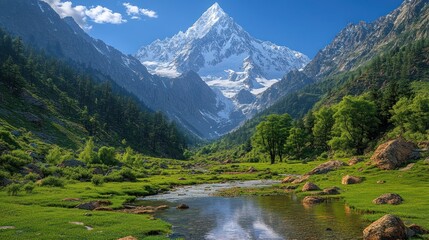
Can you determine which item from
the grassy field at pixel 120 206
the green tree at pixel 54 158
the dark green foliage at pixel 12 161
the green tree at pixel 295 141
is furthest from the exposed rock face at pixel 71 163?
the green tree at pixel 295 141

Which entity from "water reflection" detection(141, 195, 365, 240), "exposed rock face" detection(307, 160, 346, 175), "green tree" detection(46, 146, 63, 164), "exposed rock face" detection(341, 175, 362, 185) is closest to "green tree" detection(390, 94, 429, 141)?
"exposed rock face" detection(307, 160, 346, 175)

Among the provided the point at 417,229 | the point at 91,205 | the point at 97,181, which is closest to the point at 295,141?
the point at 97,181

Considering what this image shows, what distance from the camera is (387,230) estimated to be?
28188mm

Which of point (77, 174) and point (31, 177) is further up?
point (77, 174)

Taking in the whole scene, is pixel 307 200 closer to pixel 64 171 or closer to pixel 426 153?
pixel 426 153

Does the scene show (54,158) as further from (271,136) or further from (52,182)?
(271,136)

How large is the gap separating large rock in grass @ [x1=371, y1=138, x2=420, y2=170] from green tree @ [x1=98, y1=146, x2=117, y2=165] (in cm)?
7387

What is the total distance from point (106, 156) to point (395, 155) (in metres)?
78.1

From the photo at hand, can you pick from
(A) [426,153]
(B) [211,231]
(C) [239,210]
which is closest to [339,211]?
(C) [239,210]

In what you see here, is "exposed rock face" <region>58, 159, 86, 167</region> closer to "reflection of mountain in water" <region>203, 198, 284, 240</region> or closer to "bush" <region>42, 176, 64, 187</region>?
"bush" <region>42, 176, 64, 187</region>

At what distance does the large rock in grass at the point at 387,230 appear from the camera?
28.1 meters

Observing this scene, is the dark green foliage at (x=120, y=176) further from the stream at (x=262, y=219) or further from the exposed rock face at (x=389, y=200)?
the exposed rock face at (x=389, y=200)

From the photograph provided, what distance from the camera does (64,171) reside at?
75.9m

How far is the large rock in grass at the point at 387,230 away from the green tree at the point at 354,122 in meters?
90.7
